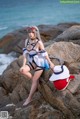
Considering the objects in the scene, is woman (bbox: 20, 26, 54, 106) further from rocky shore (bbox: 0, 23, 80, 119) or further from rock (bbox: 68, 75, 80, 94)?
rock (bbox: 68, 75, 80, 94)

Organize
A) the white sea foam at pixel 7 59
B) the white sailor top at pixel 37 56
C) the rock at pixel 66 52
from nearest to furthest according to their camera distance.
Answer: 1. the white sailor top at pixel 37 56
2. the rock at pixel 66 52
3. the white sea foam at pixel 7 59

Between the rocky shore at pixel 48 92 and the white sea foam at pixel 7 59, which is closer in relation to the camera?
the rocky shore at pixel 48 92

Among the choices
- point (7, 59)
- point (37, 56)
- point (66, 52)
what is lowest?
point (7, 59)

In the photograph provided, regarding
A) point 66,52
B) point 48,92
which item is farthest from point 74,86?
point 66,52

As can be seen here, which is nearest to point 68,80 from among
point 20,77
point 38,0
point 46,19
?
point 20,77

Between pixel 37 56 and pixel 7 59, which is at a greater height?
pixel 37 56

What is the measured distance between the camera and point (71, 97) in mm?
8680

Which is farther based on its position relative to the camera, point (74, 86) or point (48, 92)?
point (48, 92)

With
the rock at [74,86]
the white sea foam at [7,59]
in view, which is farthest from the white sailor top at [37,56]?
the white sea foam at [7,59]

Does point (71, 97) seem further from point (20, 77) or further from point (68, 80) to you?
point (20, 77)

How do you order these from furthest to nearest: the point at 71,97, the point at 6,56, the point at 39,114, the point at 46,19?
1. the point at 46,19
2. the point at 6,56
3. the point at 39,114
4. the point at 71,97

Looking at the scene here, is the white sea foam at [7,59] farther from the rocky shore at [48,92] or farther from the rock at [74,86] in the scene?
the rock at [74,86]

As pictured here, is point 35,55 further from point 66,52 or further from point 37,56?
point 66,52

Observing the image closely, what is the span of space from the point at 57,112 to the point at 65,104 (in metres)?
0.40
